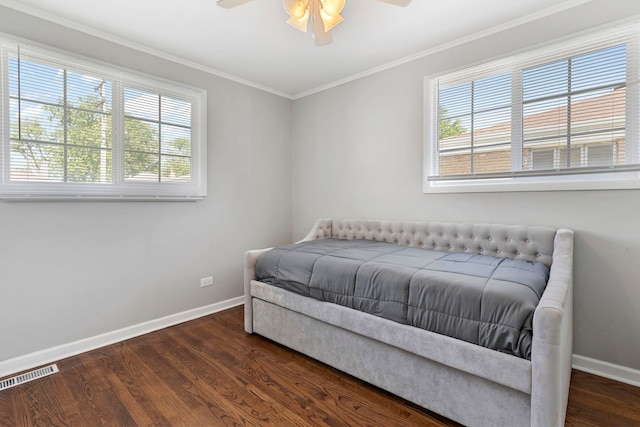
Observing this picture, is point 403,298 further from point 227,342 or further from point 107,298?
point 107,298

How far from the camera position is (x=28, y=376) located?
212 cm

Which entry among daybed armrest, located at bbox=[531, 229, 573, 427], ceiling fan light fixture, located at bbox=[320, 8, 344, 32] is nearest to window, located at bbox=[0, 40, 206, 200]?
ceiling fan light fixture, located at bbox=[320, 8, 344, 32]

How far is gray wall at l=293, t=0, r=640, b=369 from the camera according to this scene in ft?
6.86

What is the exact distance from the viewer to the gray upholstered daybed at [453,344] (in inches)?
51.2

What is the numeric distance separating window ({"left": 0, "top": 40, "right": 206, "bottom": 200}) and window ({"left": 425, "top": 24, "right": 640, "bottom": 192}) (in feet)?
8.19

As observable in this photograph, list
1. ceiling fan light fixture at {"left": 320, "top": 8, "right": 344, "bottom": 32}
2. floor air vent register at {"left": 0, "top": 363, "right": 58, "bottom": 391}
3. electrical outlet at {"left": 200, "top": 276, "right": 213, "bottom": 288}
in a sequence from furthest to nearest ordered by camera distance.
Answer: electrical outlet at {"left": 200, "top": 276, "right": 213, "bottom": 288} → floor air vent register at {"left": 0, "top": 363, "right": 58, "bottom": 391} → ceiling fan light fixture at {"left": 320, "top": 8, "right": 344, "bottom": 32}

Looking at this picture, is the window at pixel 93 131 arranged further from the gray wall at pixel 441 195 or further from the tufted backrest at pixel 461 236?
the tufted backrest at pixel 461 236

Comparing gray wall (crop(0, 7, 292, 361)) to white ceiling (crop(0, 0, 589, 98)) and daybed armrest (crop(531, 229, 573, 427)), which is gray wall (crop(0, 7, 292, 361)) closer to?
white ceiling (crop(0, 0, 589, 98))

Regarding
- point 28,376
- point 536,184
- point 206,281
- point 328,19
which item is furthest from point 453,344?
point 28,376

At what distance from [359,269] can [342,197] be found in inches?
68.0

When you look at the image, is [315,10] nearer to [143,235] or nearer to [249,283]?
[249,283]

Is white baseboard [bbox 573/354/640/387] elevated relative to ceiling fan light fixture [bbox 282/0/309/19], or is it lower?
lower

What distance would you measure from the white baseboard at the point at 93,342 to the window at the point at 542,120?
278cm

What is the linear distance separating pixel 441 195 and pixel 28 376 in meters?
3.57
